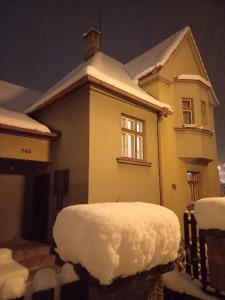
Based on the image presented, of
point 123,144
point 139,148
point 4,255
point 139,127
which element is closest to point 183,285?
point 4,255

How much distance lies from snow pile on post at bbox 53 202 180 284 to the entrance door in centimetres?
648

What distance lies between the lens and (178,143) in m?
9.95

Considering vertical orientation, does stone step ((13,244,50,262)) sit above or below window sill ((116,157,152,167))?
below

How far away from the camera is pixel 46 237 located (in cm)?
820

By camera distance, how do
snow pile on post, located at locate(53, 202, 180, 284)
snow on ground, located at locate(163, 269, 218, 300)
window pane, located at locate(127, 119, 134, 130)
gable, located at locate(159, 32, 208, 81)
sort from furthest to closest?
gable, located at locate(159, 32, 208, 81), window pane, located at locate(127, 119, 134, 130), snow on ground, located at locate(163, 269, 218, 300), snow pile on post, located at locate(53, 202, 180, 284)

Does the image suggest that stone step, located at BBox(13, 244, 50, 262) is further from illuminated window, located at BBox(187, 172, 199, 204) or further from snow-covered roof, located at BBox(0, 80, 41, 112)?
snow-covered roof, located at BBox(0, 80, 41, 112)

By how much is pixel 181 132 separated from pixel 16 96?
341 inches

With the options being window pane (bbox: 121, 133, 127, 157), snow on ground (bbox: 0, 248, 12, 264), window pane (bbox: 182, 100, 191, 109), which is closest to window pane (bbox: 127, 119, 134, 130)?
window pane (bbox: 121, 133, 127, 157)

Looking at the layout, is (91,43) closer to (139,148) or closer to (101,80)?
(101,80)

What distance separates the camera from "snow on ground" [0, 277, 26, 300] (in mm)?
2365

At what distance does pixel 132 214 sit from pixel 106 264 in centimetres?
51

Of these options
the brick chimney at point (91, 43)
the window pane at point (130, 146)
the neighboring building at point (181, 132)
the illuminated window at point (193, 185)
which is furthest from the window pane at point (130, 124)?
the brick chimney at point (91, 43)

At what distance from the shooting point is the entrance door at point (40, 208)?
27.8 ft

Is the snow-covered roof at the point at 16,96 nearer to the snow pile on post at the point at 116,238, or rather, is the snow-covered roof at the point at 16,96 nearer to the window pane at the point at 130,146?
the window pane at the point at 130,146
